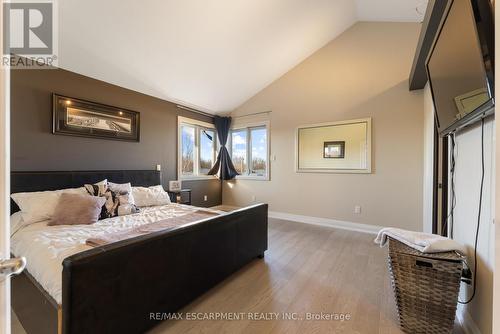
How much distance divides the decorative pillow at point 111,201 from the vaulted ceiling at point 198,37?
Result: 1.64m

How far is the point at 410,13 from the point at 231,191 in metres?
4.56

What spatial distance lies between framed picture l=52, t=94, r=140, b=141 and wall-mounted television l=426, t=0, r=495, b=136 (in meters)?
3.83

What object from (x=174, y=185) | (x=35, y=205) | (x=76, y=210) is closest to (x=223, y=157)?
(x=174, y=185)

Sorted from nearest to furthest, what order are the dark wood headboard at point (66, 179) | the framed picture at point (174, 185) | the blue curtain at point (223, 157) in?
the dark wood headboard at point (66, 179) → the framed picture at point (174, 185) → the blue curtain at point (223, 157)

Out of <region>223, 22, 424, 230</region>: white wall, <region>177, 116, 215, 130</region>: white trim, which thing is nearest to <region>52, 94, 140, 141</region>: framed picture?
<region>177, 116, 215, 130</region>: white trim

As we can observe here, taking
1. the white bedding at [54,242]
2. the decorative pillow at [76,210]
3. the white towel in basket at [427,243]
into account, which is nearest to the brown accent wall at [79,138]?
the decorative pillow at [76,210]

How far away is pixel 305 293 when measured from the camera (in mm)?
1886

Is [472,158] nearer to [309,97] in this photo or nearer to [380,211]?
[380,211]

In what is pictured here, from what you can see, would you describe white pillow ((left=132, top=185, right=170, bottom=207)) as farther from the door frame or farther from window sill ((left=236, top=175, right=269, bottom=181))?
the door frame

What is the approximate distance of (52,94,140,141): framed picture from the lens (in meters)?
2.70

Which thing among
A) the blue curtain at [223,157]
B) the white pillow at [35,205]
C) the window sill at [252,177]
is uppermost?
the blue curtain at [223,157]

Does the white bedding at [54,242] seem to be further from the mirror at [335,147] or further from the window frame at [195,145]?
the mirror at [335,147]

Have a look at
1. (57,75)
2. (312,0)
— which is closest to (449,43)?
(312,0)

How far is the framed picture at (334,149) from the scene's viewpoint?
3.87 metres
